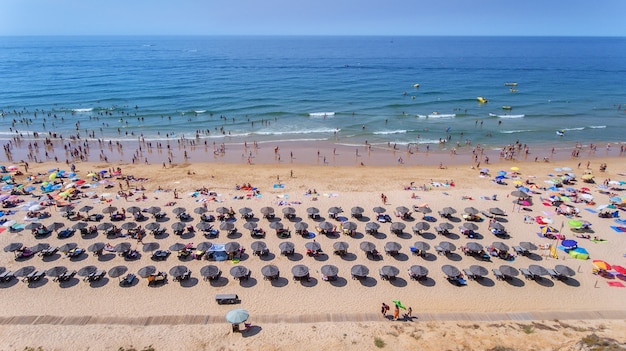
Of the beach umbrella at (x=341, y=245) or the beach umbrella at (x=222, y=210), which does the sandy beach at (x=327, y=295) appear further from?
the beach umbrella at (x=222, y=210)

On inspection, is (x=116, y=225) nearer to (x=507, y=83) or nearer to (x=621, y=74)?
(x=507, y=83)

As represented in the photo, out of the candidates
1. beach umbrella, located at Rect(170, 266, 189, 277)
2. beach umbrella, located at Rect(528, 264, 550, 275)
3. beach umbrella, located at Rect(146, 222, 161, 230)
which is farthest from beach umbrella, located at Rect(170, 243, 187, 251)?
beach umbrella, located at Rect(528, 264, 550, 275)

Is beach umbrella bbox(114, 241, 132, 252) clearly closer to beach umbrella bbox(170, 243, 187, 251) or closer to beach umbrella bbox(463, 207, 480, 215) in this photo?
beach umbrella bbox(170, 243, 187, 251)

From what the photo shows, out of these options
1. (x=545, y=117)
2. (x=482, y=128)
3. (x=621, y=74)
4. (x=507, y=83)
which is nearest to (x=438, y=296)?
(x=482, y=128)

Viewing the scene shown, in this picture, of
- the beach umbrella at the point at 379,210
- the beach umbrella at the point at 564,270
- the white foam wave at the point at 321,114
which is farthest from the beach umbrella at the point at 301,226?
the white foam wave at the point at 321,114

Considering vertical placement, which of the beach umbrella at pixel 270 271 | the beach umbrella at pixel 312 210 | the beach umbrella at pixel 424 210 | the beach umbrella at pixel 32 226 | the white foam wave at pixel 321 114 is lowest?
the beach umbrella at pixel 270 271

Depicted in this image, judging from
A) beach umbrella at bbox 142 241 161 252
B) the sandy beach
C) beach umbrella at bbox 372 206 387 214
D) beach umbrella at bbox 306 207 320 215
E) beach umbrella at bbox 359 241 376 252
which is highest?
beach umbrella at bbox 372 206 387 214
